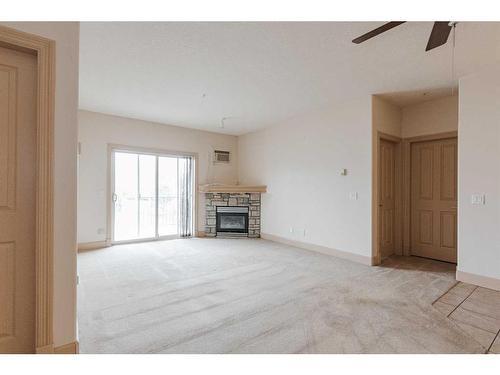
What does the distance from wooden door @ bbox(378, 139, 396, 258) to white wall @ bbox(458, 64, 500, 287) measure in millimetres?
1147

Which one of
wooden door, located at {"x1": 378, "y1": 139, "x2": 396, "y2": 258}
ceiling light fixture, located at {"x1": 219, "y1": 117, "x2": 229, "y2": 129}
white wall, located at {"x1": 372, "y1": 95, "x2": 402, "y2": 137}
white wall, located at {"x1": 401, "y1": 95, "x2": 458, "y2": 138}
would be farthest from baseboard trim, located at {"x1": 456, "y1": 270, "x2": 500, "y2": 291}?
ceiling light fixture, located at {"x1": 219, "y1": 117, "x2": 229, "y2": 129}

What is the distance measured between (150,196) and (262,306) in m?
4.00

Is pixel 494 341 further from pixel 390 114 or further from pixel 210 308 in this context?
pixel 390 114

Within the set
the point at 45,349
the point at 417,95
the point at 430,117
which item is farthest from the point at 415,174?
the point at 45,349

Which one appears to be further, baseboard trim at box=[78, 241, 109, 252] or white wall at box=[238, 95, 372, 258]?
baseboard trim at box=[78, 241, 109, 252]

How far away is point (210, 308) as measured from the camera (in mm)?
2410

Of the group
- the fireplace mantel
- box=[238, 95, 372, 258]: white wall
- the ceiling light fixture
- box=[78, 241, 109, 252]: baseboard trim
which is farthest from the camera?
the fireplace mantel

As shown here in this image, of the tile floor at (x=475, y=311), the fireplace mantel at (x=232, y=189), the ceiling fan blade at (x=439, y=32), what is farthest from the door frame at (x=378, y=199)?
the fireplace mantel at (x=232, y=189)

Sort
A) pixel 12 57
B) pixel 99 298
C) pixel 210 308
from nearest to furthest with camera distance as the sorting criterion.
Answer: pixel 12 57, pixel 210 308, pixel 99 298

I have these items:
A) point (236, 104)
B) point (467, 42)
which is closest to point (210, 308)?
point (236, 104)

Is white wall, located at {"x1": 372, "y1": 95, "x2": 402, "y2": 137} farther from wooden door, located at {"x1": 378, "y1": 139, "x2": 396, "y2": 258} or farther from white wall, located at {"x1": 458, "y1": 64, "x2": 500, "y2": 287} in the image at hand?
white wall, located at {"x1": 458, "y1": 64, "x2": 500, "y2": 287}

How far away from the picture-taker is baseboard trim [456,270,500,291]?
9.57 feet

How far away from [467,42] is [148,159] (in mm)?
5431

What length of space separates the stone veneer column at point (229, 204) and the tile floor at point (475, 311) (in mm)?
3976
